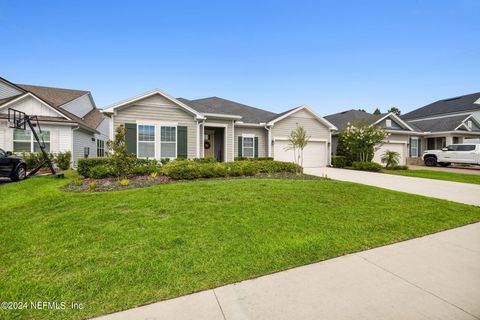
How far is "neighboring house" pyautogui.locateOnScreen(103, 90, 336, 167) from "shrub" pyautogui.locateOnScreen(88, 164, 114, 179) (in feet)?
10.2

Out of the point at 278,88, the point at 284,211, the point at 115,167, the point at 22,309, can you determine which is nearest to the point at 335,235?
the point at 284,211

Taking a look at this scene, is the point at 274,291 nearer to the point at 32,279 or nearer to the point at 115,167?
the point at 32,279

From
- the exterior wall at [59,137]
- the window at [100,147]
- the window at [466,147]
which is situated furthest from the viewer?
the window at [100,147]

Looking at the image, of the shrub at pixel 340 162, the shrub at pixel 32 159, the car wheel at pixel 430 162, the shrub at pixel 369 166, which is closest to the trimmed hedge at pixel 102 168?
the shrub at pixel 32 159

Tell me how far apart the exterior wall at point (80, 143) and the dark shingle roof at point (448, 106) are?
41326 millimetres

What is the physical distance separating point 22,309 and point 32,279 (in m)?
0.56

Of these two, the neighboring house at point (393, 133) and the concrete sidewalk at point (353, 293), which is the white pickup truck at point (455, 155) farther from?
the concrete sidewalk at point (353, 293)

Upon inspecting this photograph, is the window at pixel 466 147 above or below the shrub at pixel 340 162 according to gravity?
above

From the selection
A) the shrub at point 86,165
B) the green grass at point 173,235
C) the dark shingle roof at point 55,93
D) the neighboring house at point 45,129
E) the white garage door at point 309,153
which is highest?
the dark shingle roof at point 55,93

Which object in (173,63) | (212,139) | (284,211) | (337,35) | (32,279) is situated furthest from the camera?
(212,139)

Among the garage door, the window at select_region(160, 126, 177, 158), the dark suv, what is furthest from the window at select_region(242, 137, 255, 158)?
the garage door

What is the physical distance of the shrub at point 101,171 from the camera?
27.4ft

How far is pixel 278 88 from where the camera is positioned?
19000mm

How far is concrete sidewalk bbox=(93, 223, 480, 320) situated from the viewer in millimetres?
2000
